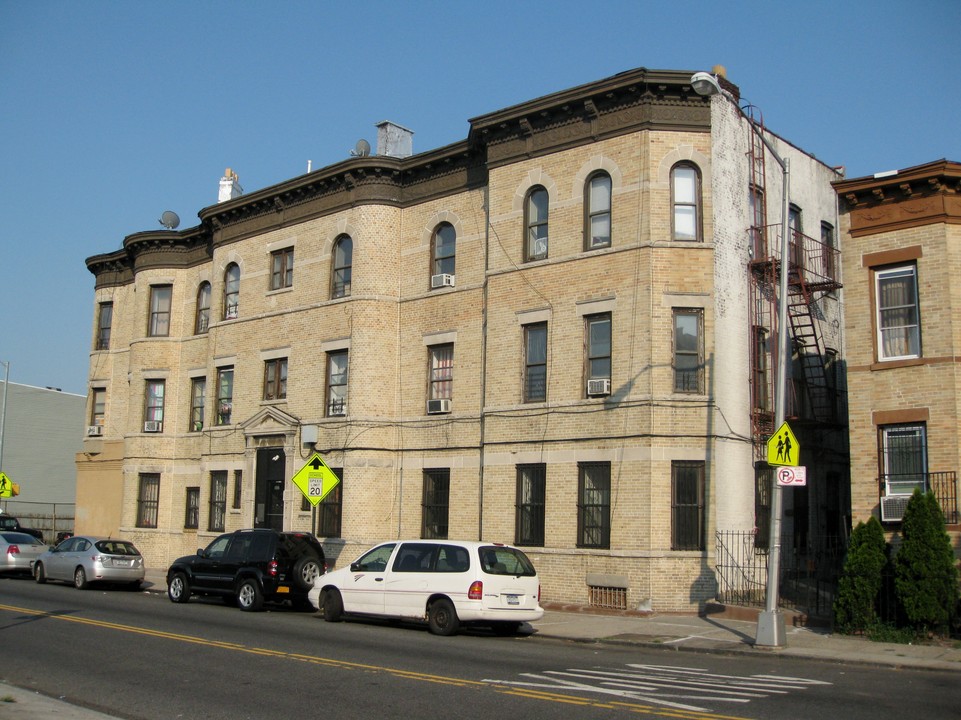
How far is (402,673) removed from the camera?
42.1 ft

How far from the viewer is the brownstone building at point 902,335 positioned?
760 inches

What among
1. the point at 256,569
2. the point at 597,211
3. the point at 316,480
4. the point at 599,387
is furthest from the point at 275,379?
the point at 597,211

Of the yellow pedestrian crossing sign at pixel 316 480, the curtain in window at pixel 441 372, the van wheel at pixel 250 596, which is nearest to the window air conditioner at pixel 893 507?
the curtain in window at pixel 441 372

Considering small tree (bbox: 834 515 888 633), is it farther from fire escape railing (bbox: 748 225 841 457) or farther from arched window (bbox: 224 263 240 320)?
arched window (bbox: 224 263 240 320)

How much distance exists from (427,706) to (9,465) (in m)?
57.7

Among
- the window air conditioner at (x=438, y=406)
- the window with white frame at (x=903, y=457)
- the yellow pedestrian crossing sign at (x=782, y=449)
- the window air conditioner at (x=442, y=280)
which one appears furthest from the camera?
the window air conditioner at (x=442, y=280)

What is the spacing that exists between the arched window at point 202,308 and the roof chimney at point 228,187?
3.46m

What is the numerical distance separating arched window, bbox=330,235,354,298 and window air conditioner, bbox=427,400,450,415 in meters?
4.58

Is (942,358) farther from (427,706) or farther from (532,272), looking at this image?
(427,706)

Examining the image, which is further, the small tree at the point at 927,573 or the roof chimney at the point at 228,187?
the roof chimney at the point at 228,187

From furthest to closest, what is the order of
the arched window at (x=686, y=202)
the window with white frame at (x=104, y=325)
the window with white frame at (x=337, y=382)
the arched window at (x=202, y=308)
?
the window with white frame at (x=104, y=325)
the arched window at (x=202, y=308)
the window with white frame at (x=337, y=382)
the arched window at (x=686, y=202)

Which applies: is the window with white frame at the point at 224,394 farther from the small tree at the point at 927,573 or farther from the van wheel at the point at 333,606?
the small tree at the point at 927,573

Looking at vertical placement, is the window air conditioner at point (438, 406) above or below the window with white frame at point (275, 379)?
below

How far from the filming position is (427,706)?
35.1 feet
